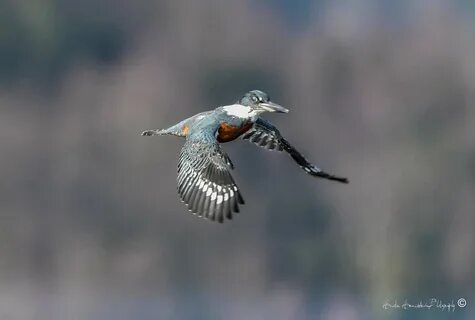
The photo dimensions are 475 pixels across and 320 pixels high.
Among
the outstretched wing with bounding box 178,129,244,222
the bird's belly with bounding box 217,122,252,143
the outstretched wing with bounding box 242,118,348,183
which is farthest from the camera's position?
the outstretched wing with bounding box 242,118,348,183

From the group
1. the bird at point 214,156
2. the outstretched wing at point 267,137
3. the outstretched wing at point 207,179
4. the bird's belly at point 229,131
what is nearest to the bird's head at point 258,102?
the bird at point 214,156

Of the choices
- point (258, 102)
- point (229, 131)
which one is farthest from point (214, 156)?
point (258, 102)

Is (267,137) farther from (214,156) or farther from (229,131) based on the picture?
(214,156)

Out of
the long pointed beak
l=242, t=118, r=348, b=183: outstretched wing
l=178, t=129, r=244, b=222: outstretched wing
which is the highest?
the long pointed beak

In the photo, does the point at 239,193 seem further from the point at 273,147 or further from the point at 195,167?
the point at 273,147

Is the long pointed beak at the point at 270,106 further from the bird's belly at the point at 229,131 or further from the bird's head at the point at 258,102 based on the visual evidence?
the bird's belly at the point at 229,131

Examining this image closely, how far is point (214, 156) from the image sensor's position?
8734mm

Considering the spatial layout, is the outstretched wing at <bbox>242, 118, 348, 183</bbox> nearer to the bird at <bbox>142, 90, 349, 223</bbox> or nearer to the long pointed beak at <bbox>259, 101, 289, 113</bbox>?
the bird at <bbox>142, 90, 349, 223</bbox>

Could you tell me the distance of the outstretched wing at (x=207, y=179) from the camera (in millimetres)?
8375

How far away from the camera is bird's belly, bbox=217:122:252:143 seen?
29.5 ft

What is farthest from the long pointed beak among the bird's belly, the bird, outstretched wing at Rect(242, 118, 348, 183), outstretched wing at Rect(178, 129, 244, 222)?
outstretched wing at Rect(242, 118, 348, 183)

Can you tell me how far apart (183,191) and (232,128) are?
72cm

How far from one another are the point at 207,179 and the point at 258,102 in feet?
2.80

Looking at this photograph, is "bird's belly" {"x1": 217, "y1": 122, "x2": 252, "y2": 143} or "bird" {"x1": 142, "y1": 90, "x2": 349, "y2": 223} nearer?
"bird" {"x1": 142, "y1": 90, "x2": 349, "y2": 223}
